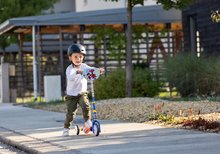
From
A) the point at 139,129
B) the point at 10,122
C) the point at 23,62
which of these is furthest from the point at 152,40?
the point at 139,129

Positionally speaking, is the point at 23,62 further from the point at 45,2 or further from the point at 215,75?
the point at 215,75

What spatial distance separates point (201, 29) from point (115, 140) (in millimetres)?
14597

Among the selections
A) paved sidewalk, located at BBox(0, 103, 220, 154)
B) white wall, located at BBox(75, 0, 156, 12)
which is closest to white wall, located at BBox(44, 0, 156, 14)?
white wall, located at BBox(75, 0, 156, 12)

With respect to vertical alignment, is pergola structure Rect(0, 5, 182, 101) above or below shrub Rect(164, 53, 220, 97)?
above

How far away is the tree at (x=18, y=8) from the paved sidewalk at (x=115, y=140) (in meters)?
19.8

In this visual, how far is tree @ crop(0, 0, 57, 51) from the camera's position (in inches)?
1369

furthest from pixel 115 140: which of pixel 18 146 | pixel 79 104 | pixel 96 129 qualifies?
pixel 18 146

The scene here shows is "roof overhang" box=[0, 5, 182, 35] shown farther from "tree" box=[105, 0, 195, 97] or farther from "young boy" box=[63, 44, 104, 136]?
"young boy" box=[63, 44, 104, 136]

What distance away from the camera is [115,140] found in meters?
11.6

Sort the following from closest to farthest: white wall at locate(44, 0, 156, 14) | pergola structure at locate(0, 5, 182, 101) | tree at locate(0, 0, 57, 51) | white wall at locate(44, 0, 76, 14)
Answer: pergola structure at locate(0, 5, 182, 101), tree at locate(0, 0, 57, 51), white wall at locate(44, 0, 156, 14), white wall at locate(44, 0, 76, 14)

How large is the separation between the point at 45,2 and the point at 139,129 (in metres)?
23.8

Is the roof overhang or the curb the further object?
the roof overhang

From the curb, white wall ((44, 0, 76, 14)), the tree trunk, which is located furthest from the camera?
white wall ((44, 0, 76, 14))

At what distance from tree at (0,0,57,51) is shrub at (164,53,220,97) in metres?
14.4
